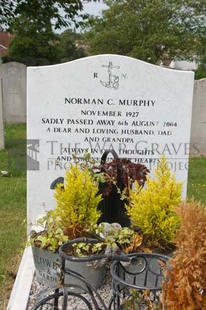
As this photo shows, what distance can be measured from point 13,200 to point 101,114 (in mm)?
1976

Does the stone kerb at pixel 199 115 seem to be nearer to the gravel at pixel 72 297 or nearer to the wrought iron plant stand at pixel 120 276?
the gravel at pixel 72 297

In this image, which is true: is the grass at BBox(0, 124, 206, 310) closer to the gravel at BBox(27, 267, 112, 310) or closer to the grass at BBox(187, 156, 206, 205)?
the grass at BBox(187, 156, 206, 205)

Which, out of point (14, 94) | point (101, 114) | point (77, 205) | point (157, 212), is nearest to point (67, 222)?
point (77, 205)

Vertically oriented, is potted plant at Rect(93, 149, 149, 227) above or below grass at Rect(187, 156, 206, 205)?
above

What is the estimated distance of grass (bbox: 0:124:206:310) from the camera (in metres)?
3.30

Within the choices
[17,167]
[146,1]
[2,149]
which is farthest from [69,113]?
[146,1]

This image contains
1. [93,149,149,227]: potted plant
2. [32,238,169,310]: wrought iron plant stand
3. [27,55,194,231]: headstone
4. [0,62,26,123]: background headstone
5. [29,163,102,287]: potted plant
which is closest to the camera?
[32,238,169,310]: wrought iron plant stand

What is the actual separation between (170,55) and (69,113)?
2099cm

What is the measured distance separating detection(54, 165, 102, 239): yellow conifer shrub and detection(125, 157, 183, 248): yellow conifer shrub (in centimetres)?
24

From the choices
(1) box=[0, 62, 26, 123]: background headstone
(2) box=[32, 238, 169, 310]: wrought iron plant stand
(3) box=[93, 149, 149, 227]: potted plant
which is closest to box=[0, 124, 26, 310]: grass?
(3) box=[93, 149, 149, 227]: potted plant

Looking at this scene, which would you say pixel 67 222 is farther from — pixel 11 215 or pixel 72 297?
pixel 11 215

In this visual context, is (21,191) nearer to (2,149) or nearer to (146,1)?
(2,149)

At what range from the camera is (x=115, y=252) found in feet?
7.33

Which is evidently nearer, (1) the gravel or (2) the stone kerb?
(1) the gravel
